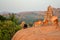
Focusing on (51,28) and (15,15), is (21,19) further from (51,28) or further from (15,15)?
(51,28)

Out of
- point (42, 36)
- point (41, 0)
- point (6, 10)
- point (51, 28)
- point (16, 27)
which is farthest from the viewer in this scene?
point (6, 10)

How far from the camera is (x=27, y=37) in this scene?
1015 millimetres

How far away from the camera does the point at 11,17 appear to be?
493 centimetres

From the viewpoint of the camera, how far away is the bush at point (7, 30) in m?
4.03

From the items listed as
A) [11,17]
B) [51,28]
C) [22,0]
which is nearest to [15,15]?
[11,17]

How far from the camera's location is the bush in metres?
4.03

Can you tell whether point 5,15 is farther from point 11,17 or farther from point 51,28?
point 51,28

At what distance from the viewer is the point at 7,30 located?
165 inches

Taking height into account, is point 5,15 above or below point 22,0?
below

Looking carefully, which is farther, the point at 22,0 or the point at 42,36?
the point at 22,0

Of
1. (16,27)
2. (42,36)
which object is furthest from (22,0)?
(42,36)

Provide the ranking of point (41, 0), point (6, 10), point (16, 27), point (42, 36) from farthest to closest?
point (6, 10), point (41, 0), point (16, 27), point (42, 36)

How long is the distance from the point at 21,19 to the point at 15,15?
20 centimetres

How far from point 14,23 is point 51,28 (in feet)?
10.8
